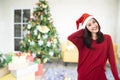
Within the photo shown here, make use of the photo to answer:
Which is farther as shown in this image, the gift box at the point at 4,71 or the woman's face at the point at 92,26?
the woman's face at the point at 92,26

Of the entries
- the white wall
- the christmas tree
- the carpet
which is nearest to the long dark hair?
the christmas tree

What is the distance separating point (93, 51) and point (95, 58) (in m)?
0.06

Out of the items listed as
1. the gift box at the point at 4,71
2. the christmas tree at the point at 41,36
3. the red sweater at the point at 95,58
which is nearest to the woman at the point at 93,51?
the red sweater at the point at 95,58

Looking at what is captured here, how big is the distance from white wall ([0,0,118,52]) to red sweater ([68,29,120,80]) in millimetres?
4269

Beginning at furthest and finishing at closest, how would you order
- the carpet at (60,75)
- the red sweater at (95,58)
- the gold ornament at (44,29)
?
1. the carpet at (60,75)
2. the gold ornament at (44,29)
3. the red sweater at (95,58)

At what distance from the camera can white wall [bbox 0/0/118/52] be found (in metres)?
5.56

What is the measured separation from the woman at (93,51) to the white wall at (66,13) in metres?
4.22

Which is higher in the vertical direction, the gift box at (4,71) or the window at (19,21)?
the window at (19,21)

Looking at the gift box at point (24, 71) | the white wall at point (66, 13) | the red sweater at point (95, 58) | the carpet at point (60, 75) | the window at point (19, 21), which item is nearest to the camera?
the gift box at point (24, 71)

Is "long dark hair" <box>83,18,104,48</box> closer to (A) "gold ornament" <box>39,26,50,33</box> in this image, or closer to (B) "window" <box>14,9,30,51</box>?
(A) "gold ornament" <box>39,26,50,33</box>

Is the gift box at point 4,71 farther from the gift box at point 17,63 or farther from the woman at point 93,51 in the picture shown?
the woman at point 93,51

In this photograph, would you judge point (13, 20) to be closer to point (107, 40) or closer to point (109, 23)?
A: point (109, 23)

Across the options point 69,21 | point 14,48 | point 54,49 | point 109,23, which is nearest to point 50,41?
point 54,49

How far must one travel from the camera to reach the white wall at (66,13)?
5562 millimetres
